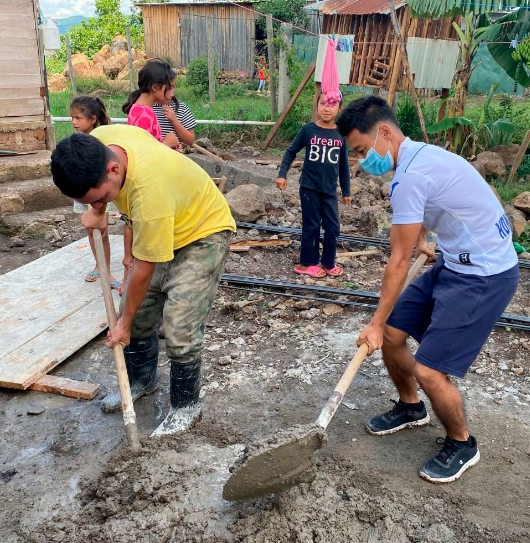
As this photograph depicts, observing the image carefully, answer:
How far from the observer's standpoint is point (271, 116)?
11.6 metres

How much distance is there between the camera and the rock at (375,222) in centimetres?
640

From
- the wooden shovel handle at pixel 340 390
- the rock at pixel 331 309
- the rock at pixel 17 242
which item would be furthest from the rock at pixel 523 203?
the rock at pixel 17 242

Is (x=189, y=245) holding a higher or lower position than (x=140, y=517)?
higher

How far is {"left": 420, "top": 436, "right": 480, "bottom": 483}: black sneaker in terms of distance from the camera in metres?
2.80

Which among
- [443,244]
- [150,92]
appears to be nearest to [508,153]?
[150,92]

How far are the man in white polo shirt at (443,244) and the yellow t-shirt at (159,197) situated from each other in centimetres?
80

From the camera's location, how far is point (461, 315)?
2561 millimetres

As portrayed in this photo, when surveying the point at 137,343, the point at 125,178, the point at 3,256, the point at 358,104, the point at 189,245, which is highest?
the point at 358,104

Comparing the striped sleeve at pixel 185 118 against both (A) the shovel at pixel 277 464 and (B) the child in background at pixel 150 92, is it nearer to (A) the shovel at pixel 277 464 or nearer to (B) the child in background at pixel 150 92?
(B) the child in background at pixel 150 92

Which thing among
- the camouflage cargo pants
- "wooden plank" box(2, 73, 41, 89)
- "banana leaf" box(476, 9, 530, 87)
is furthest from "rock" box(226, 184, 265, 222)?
"banana leaf" box(476, 9, 530, 87)

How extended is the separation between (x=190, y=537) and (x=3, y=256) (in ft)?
14.0

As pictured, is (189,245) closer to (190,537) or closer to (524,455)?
(190,537)

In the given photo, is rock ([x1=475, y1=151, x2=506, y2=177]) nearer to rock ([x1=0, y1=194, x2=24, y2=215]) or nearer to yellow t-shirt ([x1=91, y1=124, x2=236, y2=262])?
rock ([x1=0, y1=194, x2=24, y2=215])

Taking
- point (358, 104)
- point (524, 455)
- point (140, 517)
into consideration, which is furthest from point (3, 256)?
→ point (524, 455)
